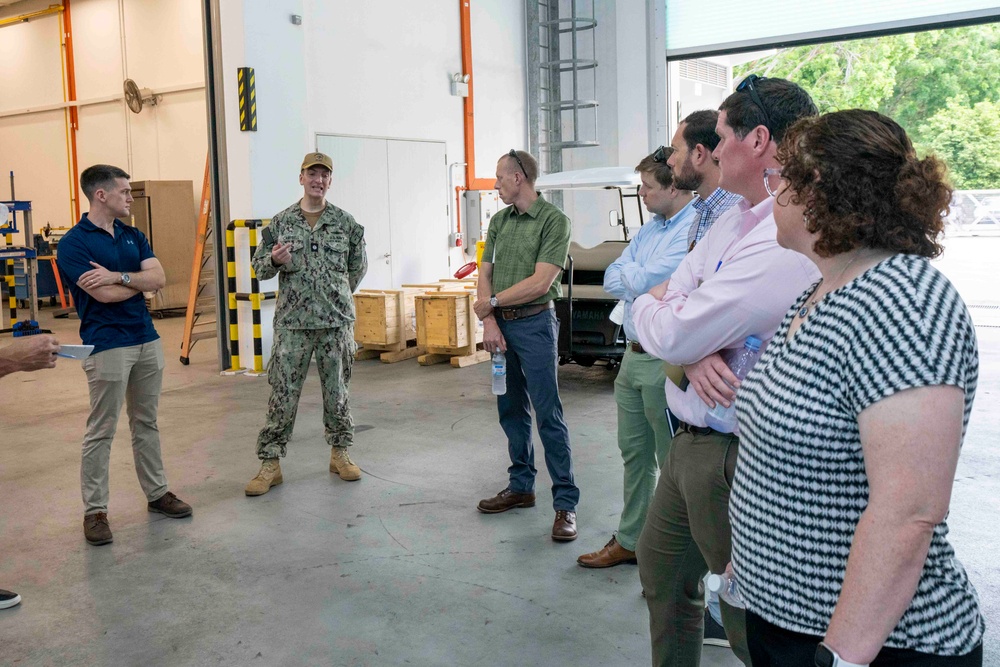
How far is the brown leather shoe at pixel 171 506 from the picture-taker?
16.0 ft

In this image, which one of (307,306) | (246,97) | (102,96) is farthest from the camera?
(102,96)

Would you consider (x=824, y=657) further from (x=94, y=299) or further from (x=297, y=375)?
(x=297, y=375)

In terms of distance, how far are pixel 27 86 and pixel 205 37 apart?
10.3 m

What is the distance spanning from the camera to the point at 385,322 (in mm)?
9742

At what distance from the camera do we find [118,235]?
470 cm

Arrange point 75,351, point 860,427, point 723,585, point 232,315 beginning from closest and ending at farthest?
point 860,427 → point 723,585 → point 75,351 → point 232,315

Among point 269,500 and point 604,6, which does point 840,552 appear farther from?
point 604,6

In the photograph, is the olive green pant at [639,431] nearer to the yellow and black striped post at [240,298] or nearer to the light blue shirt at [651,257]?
the light blue shirt at [651,257]

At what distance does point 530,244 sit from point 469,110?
824 cm

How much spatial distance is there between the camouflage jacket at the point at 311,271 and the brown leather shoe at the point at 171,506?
1.14 m

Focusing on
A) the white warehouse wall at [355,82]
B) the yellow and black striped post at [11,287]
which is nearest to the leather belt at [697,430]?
the white warehouse wall at [355,82]

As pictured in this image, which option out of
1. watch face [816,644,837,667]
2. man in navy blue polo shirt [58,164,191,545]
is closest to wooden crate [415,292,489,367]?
man in navy blue polo shirt [58,164,191,545]

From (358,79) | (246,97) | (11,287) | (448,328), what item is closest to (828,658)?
(448,328)

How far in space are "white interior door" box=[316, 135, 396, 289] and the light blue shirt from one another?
681 cm
